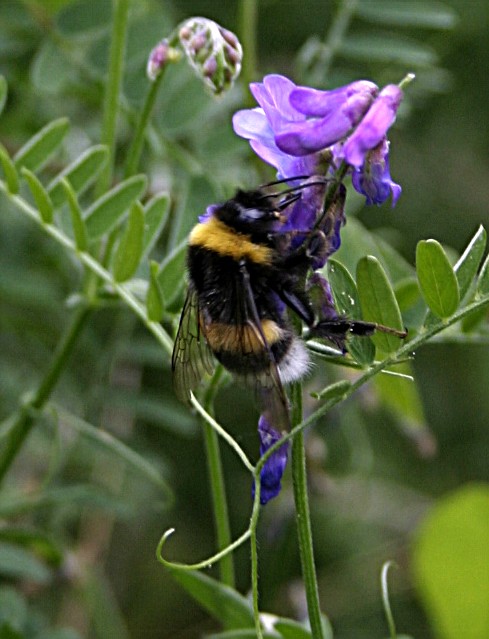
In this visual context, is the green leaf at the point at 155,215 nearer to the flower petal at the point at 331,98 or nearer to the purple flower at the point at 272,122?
the purple flower at the point at 272,122

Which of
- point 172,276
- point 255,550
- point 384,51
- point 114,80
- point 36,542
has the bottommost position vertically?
point 36,542

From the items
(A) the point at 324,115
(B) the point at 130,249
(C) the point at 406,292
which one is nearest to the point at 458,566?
(C) the point at 406,292

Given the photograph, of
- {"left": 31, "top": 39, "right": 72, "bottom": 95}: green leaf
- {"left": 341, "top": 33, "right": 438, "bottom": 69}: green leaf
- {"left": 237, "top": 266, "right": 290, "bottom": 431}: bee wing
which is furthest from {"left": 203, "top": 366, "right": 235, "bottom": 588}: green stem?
{"left": 341, "top": 33, "right": 438, "bottom": 69}: green leaf

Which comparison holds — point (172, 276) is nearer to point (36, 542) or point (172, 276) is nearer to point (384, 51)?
A: point (36, 542)

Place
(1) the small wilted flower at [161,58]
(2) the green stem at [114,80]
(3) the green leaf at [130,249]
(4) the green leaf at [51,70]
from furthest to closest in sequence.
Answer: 1. (4) the green leaf at [51,70]
2. (2) the green stem at [114,80]
3. (1) the small wilted flower at [161,58]
4. (3) the green leaf at [130,249]

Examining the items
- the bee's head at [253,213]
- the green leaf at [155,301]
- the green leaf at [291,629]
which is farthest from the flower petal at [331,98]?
the green leaf at [291,629]

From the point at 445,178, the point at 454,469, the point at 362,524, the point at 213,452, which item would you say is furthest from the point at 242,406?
the point at 213,452
